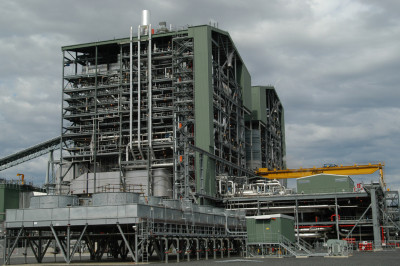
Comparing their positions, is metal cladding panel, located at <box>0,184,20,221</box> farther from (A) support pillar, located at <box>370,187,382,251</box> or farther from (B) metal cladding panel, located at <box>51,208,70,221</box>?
(A) support pillar, located at <box>370,187,382,251</box>

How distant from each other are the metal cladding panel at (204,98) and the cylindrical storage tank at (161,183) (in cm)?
674

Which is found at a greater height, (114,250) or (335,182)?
(335,182)

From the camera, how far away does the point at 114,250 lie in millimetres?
54500

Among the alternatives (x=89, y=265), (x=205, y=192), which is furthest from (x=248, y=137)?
(x=89, y=265)

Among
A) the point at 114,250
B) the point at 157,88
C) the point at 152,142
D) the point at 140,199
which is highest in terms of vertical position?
the point at 157,88

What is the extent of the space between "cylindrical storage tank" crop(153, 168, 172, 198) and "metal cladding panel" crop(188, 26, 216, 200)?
674 centimetres

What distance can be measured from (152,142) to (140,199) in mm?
30852

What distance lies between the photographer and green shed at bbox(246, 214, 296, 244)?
173 ft

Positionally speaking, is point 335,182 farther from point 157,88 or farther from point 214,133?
point 157,88

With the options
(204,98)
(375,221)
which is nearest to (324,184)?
(375,221)

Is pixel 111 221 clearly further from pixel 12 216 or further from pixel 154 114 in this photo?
pixel 154 114

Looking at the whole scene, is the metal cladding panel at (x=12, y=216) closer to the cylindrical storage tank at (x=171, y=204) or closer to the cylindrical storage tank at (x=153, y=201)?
the cylindrical storage tank at (x=153, y=201)

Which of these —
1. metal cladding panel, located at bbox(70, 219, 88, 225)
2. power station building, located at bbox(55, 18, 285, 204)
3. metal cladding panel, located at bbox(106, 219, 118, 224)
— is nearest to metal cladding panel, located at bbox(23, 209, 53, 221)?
metal cladding panel, located at bbox(70, 219, 88, 225)

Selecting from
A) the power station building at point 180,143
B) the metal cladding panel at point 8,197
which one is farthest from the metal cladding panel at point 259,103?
the metal cladding panel at point 8,197
